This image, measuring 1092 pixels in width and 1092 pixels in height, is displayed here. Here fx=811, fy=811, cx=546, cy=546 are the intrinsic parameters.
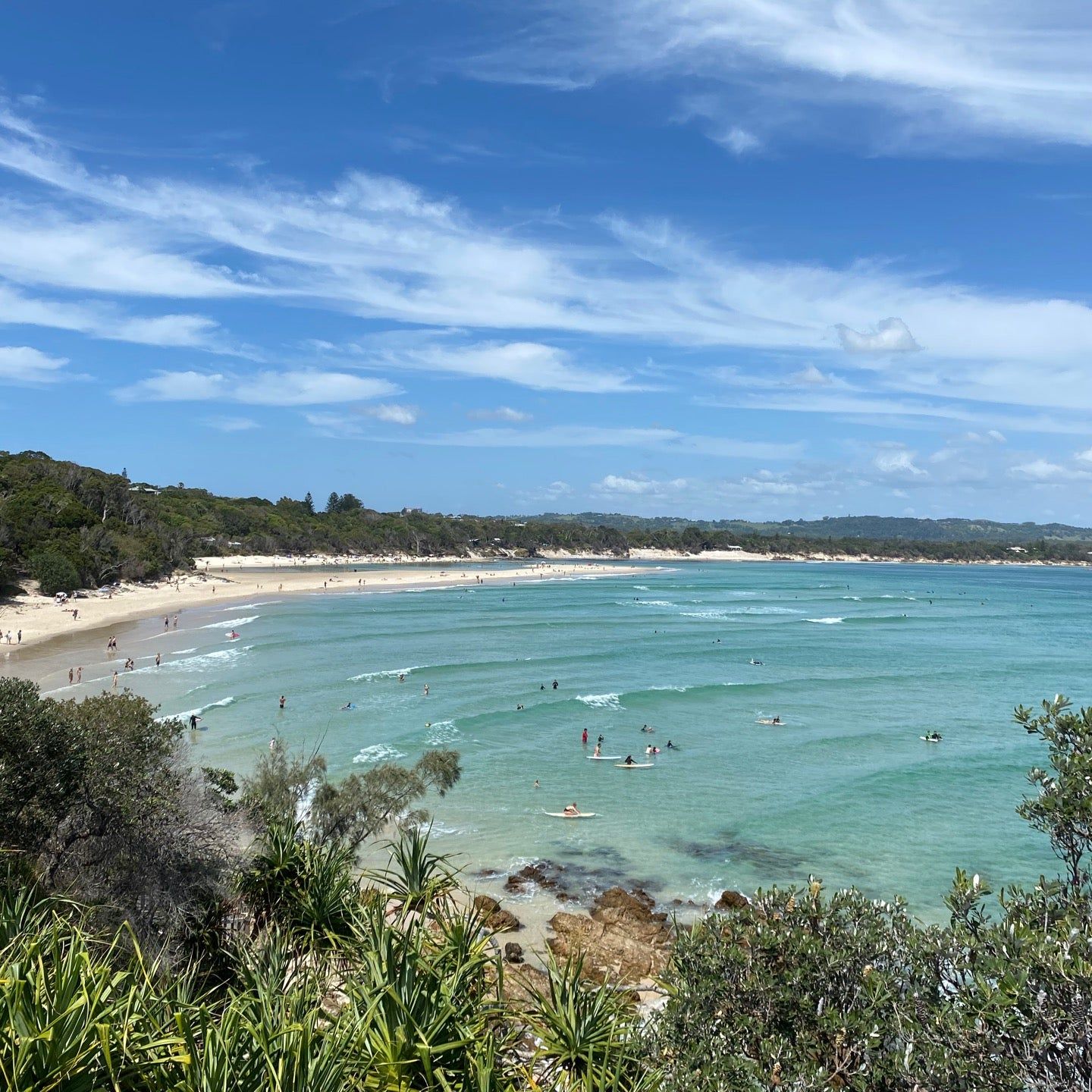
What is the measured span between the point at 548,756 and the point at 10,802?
22.1 m

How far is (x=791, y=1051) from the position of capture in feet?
19.6

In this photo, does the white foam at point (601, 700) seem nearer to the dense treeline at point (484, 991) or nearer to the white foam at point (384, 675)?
the white foam at point (384, 675)

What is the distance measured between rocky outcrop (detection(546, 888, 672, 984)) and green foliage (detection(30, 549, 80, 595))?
58.7 meters

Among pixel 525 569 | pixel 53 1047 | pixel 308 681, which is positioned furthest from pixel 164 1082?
pixel 525 569

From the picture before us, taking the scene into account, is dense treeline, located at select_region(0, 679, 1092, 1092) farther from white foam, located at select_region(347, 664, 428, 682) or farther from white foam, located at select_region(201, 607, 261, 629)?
white foam, located at select_region(201, 607, 261, 629)

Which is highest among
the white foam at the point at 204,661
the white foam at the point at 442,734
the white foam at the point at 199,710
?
the white foam at the point at 204,661

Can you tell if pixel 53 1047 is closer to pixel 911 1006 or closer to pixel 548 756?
pixel 911 1006

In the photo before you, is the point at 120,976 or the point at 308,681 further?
the point at 308,681

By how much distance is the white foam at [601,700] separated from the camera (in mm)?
38344

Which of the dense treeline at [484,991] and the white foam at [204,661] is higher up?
the dense treeline at [484,991]

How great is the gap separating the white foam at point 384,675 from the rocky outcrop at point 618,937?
25918mm

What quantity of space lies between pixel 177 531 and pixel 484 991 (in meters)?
104

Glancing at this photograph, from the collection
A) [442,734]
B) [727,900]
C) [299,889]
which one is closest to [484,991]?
[299,889]

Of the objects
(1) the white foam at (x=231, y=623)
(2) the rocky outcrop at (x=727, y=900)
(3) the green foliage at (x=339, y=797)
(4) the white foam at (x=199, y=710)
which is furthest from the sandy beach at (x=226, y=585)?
(2) the rocky outcrop at (x=727, y=900)
